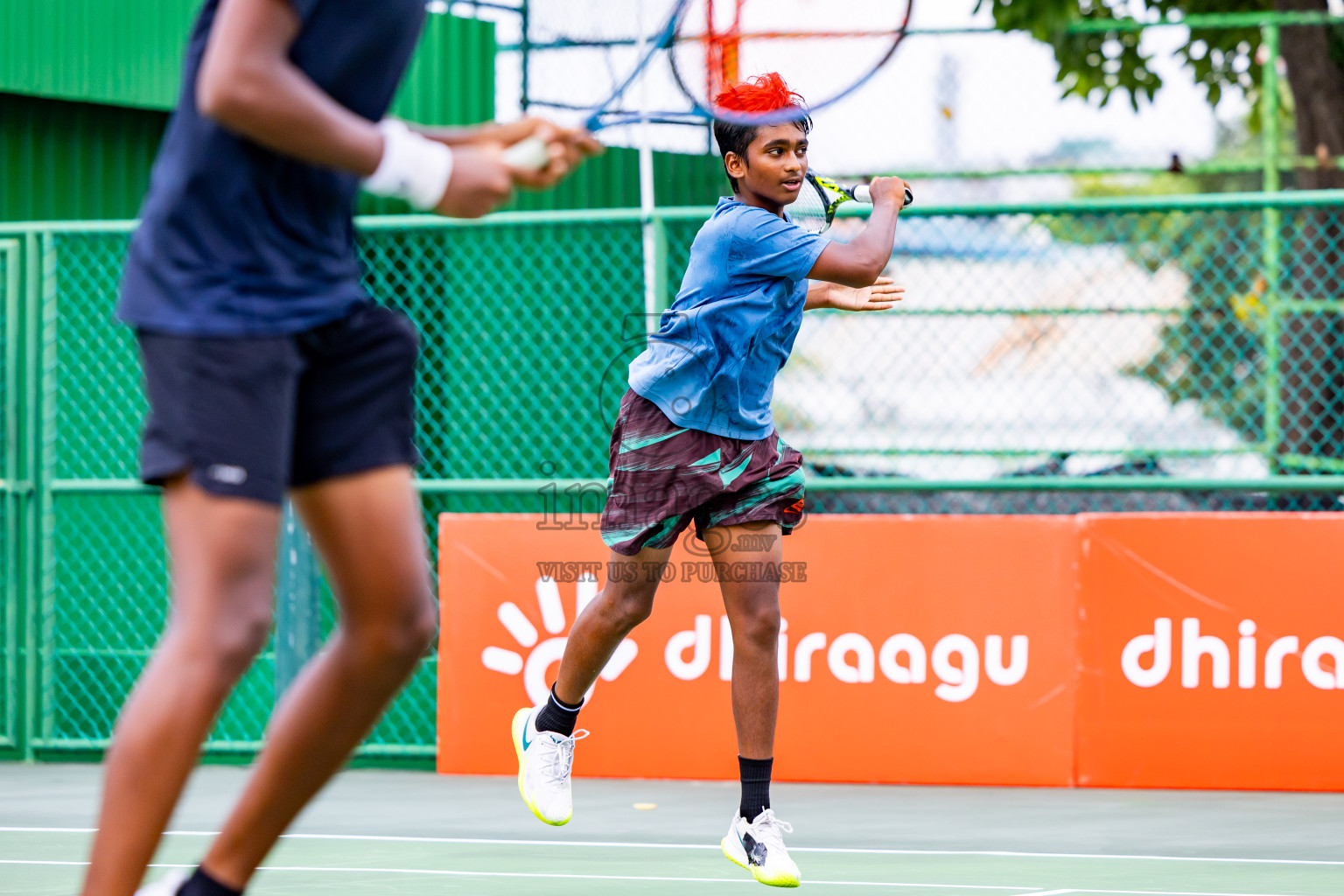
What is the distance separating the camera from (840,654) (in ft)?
21.4

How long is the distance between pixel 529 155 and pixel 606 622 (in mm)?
2217

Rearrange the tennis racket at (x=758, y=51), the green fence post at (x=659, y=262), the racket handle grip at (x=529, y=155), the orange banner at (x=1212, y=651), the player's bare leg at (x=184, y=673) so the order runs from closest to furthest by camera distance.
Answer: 1. the player's bare leg at (x=184, y=673)
2. the racket handle grip at (x=529, y=155)
3. the tennis racket at (x=758, y=51)
4. the orange banner at (x=1212, y=651)
5. the green fence post at (x=659, y=262)

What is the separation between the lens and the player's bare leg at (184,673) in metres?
2.47

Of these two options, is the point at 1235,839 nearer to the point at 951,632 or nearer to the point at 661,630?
the point at 951,632

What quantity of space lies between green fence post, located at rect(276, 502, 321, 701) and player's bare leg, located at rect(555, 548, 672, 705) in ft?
7.56

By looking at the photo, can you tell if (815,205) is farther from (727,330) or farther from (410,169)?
(410,169)

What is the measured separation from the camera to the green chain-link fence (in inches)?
280

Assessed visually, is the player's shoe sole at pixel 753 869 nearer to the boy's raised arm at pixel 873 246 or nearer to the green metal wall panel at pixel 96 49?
the boy's raised arm at pixel 873 246

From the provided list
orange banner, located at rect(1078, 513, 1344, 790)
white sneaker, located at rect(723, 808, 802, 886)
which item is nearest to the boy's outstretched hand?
white sneaker, located at rect(723, 808, 802, 886)

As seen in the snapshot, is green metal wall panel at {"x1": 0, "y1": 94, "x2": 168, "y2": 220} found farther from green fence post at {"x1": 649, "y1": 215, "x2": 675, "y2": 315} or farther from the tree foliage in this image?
Result: the tree foliage

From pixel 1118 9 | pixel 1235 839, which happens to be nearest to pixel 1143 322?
pixel 1118 9

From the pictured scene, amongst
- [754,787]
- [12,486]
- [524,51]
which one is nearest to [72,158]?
[12,486]

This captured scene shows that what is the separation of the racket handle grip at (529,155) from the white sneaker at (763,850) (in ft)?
6.98

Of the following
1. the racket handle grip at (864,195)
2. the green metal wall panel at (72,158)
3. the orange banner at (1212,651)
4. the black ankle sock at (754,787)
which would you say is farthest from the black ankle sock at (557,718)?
the green metal wall panel at (72,158)
